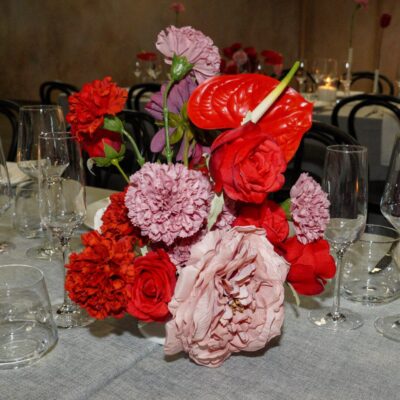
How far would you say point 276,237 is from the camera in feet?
2.27

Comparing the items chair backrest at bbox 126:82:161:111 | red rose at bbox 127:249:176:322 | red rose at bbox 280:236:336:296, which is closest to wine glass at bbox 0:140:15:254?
red rose at bbox 127:249:176:322

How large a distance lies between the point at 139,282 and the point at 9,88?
7466 millimetres

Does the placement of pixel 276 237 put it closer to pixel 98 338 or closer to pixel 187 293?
pixel 187 293

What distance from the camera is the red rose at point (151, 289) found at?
649mm

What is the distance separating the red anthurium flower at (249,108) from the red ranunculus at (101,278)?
7.9 inches

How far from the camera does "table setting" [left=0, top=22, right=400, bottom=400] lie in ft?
2.10

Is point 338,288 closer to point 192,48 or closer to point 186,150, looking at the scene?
point 186,150

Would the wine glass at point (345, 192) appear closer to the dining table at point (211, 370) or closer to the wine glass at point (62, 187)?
the dining table at point (211, 370)

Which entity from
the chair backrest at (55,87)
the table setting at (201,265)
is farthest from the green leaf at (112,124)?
the chair backrest at (55,87)

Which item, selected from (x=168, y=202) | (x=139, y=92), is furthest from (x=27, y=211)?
(x=139, y=92)

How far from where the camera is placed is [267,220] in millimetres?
699

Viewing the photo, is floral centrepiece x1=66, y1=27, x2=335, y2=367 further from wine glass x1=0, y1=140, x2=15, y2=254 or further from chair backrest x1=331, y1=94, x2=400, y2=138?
chair backrest x1=331, y1=94, x2=400, y2=138

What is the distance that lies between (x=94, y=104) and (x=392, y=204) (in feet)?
1.53

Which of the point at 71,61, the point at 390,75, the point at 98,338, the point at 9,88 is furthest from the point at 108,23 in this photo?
the point at 98,338
